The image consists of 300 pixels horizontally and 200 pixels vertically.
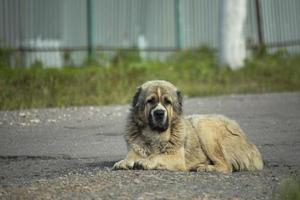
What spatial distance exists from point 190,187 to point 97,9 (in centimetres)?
1437

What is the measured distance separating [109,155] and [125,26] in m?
11.9

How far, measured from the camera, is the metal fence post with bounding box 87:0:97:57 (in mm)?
21766

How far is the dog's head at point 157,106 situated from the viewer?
365 inches

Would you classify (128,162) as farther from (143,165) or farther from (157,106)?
(157,106)

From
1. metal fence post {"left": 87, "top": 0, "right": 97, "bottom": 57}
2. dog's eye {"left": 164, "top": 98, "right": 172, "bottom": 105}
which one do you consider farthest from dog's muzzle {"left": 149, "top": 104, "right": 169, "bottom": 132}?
metal fence post {"left": 87, "top": 0, "right": 97, "bottom": 57}

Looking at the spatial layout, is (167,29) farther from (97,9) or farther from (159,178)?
(159,178)

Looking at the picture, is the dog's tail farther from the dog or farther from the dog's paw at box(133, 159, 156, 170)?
the dog's paw at box(133, 159, 156, 170)

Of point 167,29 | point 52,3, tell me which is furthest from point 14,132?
point 167,29

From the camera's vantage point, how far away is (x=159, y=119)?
927 cm

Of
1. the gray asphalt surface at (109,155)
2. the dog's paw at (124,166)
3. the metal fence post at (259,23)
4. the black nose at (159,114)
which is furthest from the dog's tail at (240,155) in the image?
the metal fence post at (259,23)

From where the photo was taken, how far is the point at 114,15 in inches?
883

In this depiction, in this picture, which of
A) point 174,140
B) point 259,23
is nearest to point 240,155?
point 174,140

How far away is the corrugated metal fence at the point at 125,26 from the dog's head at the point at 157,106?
11.2 m

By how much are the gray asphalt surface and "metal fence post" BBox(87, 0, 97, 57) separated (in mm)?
5032
